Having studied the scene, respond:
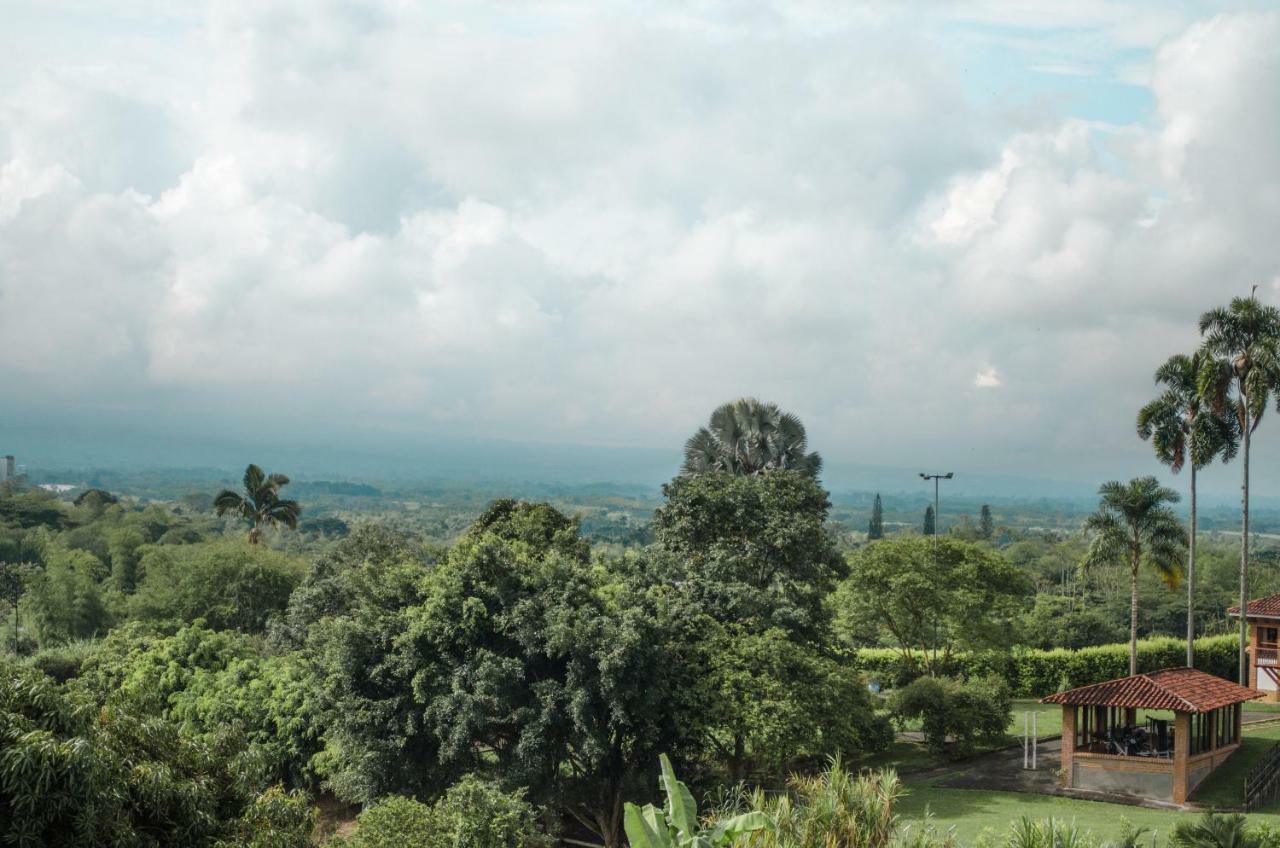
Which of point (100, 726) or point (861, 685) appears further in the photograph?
point (861, 685)

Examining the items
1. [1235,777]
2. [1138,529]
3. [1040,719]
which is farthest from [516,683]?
[1138,529]

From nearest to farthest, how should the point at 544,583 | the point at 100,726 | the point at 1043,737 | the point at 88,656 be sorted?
the point at 100,726, the point at 544,583, the point at 1043,737, the point at 88,656

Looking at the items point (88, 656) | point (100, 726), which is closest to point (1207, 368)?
point (100, 726)

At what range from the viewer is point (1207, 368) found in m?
33.6

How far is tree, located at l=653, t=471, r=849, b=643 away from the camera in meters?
25.9

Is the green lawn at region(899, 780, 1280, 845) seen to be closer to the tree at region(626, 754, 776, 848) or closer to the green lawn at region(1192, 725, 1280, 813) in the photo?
the green lawn at region(1192, 725, 1280, 813)

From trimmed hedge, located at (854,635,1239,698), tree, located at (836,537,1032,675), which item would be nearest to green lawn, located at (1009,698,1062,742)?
trimmed hedge, located at (854,635,1239,698)

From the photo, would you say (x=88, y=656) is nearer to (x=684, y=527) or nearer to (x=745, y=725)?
(x=684, y=527)

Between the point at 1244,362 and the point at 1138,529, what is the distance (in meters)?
6.47

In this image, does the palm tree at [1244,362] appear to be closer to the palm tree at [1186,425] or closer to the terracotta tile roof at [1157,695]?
the palm tree at [1186,425]

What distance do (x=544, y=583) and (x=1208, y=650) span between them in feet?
105

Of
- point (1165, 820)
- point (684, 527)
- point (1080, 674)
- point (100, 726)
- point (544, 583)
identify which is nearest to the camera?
point (100, 726)

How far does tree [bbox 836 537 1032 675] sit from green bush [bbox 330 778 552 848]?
20.0 m

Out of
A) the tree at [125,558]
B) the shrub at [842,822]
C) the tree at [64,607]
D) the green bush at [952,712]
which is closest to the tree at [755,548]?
the green bush at [952,712]
